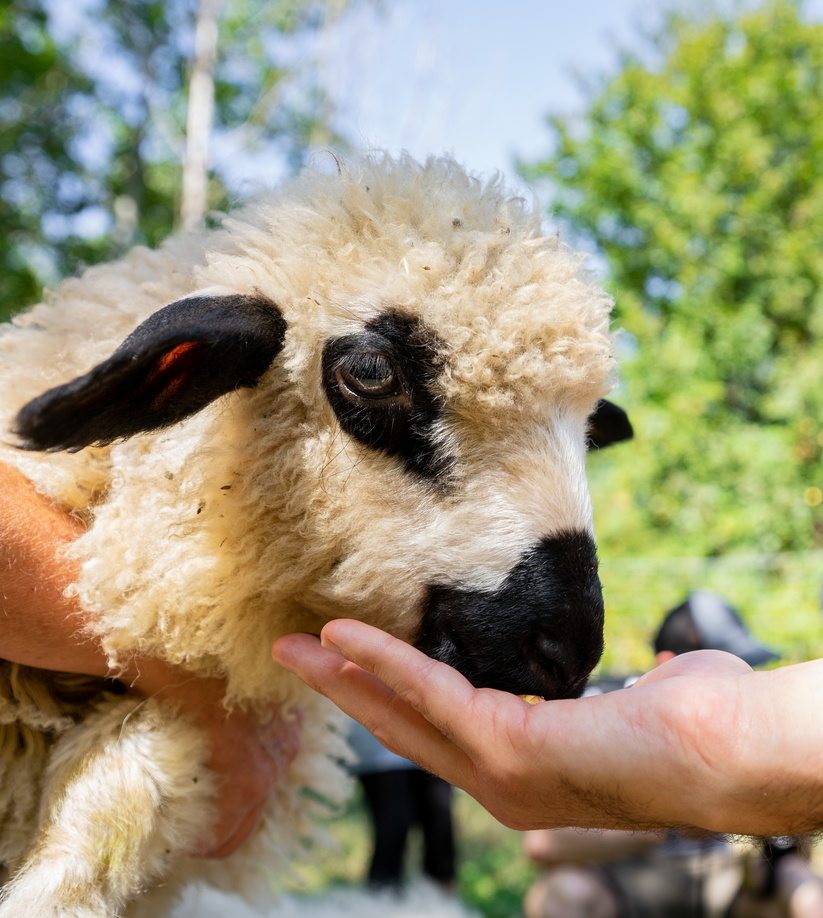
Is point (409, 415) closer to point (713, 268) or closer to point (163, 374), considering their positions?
point (163, 374)

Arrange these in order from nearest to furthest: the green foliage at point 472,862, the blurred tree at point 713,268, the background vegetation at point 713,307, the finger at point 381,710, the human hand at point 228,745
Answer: the finger at point 381,710 < the human hand at point 228,745 < the green foliage at point 472,862 < the background vegetation at point 713,307 < the blurred tree at point 713,268

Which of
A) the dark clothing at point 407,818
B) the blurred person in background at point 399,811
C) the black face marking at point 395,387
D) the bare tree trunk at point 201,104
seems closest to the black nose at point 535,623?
the black face marking at point 395,387

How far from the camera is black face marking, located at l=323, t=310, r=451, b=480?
1683 millimetres

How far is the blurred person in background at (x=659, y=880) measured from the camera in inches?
163

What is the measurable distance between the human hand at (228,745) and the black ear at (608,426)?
1.13 metres

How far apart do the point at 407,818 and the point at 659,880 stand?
1.41m

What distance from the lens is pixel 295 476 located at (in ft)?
5.87

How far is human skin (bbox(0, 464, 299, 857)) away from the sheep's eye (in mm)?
703

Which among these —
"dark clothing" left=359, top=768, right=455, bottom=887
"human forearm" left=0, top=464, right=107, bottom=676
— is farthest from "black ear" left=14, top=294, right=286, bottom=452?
"dark clothing" left=359, top=768, right=455, bottom=887

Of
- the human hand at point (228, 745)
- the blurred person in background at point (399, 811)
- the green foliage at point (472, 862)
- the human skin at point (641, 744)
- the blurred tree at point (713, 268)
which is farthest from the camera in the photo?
the blurred tree at point (713, 268)

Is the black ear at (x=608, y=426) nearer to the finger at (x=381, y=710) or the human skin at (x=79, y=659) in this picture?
the finger at (x=381, y=710)

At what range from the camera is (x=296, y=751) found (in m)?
2.19

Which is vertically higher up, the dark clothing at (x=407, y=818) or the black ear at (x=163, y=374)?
the black ear at (x=163, y=374)

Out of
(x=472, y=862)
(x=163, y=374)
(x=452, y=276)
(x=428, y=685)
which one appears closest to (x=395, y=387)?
(x=452, y=276)
